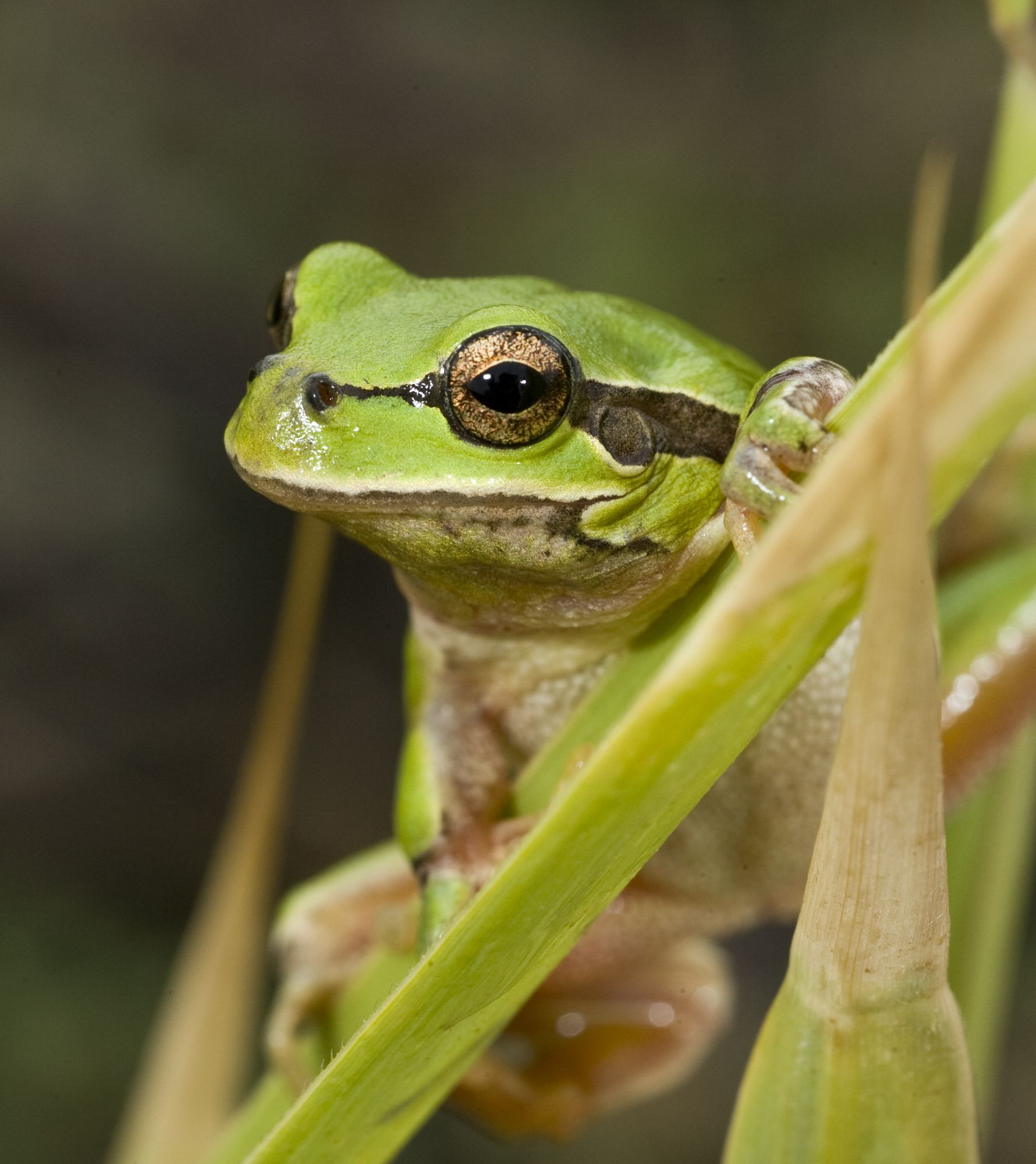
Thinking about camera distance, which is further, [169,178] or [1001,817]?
[169,178]

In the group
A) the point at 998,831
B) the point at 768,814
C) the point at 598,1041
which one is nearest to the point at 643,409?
the point at 768,814

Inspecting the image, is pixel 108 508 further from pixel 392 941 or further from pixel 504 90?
pixel 392 941

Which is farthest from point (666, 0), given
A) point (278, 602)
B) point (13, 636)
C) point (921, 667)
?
point (921, 667)

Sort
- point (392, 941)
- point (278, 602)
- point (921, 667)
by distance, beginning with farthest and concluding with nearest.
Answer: point (278, 602)
point (392, 941)
point (921, 667)

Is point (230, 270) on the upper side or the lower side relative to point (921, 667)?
lower

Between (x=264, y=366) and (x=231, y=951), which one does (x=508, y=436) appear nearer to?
(x=264, y=366)

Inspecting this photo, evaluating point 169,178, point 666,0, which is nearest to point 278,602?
point 169,178

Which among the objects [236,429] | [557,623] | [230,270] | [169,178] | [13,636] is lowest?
[13,636]

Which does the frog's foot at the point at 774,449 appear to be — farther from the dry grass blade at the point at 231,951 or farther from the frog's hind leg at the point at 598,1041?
the frog's hind leg at the point at 598,1041

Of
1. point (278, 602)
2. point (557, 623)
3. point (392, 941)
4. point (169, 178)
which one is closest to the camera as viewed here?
point (557, 623)
